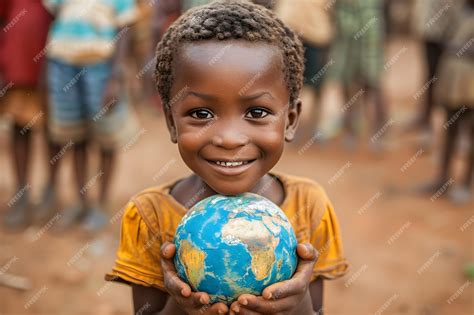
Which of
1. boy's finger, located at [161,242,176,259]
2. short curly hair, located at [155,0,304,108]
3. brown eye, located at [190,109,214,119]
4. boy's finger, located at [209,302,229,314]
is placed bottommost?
boy's finger, located at [209,302,229,314]

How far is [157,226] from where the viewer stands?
7.22 ft

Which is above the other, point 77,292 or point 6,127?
point 77,292

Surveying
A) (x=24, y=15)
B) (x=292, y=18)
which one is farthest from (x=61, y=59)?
(x=292, y=18)

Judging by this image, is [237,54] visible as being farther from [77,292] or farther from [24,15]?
[24,15]

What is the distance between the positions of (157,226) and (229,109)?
20.7 inches

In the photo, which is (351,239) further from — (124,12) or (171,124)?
(171,124)

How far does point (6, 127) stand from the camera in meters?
8.40

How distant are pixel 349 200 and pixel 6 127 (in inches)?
185

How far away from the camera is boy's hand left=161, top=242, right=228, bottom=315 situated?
1852 millimetres

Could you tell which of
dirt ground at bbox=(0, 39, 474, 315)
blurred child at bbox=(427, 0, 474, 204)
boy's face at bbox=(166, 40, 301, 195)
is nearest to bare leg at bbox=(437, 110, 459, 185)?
blurred child at bbox=(427, 0, 474, 204)

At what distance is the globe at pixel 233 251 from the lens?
188 centimetres

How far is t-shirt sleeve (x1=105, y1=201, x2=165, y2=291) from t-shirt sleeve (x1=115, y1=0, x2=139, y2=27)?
332 centimetres

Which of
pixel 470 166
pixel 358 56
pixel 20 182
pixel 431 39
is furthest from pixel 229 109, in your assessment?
pixel 431 39

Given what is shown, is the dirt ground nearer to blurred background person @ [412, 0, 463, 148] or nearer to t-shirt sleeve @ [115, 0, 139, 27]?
blurred background person @ [412, 0, 463, 148]
